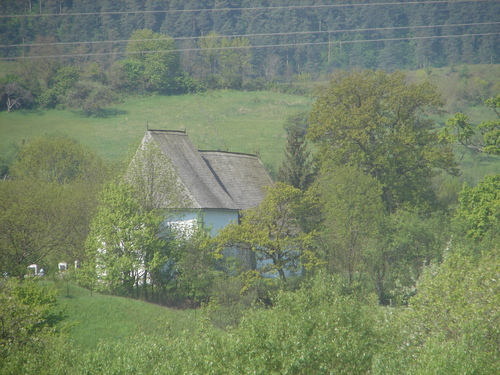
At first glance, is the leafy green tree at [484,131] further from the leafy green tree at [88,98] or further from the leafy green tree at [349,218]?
the leafy green tree at [88,98]

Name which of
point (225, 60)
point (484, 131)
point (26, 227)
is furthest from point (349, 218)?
point (225, 60)

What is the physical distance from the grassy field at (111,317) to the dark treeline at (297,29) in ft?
248

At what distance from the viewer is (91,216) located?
39.5m

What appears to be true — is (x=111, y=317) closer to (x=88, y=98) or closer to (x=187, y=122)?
(x=187, y=122)

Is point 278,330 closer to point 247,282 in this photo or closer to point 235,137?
point 247,282

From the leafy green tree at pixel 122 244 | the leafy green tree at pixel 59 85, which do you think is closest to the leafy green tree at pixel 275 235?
the leafy green tree at pixel 122 244

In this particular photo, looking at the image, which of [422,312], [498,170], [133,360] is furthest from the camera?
[498,170]

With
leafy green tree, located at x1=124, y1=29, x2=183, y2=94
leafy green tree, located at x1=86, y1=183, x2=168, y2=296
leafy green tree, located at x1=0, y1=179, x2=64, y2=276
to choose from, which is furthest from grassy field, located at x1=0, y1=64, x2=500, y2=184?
leafy green tree, located at x1=86, y1=183, x2=168, y2=296

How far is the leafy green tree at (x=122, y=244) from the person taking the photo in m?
34.2

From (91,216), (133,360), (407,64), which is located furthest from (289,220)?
(407,64)

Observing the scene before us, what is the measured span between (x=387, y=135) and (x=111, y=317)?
25.4 metres

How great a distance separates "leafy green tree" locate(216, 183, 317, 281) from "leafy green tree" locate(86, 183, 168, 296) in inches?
143

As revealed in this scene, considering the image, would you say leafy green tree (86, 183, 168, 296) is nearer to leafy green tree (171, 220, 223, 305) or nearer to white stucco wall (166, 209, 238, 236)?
leafy green tree (171, 220, 223, 305)

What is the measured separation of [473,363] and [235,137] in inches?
2383
